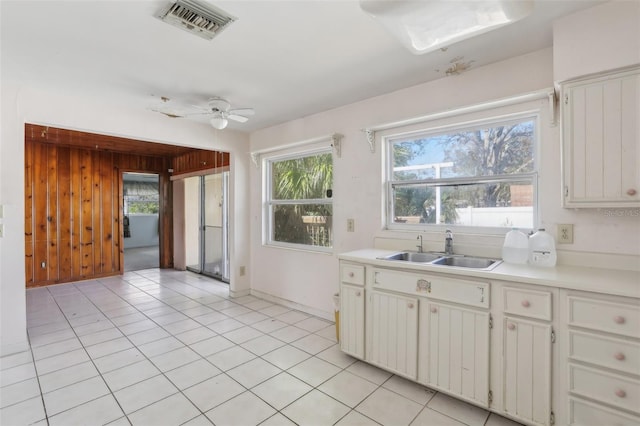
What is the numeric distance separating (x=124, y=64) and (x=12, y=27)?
0.62 meters

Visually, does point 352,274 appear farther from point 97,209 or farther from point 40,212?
point 40,212

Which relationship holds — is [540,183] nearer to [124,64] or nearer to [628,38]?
[628,38]

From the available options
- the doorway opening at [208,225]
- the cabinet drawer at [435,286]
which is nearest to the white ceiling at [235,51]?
the cabinet drawer at [435,286]

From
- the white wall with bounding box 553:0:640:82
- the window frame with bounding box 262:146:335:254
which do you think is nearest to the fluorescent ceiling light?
the white wall with bounding box 553:0:640:82

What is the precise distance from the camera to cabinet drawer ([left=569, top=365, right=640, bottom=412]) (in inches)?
58.1

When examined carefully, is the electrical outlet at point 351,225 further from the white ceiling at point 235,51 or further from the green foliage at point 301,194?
the white ceiling at point 235,51

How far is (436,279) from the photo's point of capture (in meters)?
2.09

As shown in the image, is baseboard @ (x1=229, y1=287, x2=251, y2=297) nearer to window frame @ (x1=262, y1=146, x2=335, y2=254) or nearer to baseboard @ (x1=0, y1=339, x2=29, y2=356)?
window frame @ (x1=262, y1=146, x2=335, y2=254)

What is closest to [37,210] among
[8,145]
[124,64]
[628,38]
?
[8,145]

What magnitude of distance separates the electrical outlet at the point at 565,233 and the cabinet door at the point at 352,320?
143 centimetres

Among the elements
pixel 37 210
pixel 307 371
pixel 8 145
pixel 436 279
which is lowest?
pixel 307 371

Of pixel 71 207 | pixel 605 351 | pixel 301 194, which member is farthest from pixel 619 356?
pixel 71 207

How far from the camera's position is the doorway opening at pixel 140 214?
31.7 feet

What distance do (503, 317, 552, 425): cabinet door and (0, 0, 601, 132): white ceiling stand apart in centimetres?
183
